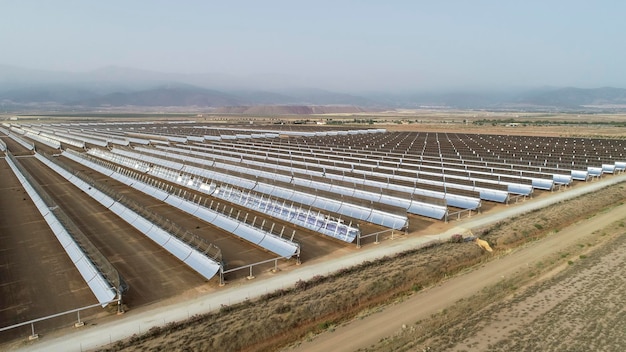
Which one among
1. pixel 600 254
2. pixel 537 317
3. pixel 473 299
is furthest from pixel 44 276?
pixel 600 254

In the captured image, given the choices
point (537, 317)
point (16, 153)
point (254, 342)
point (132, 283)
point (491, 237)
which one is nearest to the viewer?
point (254, 342)

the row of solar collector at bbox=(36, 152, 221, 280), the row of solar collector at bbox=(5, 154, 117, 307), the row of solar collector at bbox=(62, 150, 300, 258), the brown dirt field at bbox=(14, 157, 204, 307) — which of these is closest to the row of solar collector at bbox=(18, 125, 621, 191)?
the row of solar collector at bbox=(62, 150, 300, 258)

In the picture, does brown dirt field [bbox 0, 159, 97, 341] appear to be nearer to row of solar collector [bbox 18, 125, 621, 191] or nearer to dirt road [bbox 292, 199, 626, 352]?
dirt road [bbox 292, 199, 626, 352]

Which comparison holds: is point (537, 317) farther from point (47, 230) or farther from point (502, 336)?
point (47, 230)

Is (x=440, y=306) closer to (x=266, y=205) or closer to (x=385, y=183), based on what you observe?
(x=266, y=205)

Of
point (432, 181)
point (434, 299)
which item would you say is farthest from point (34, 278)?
point (432, 181)

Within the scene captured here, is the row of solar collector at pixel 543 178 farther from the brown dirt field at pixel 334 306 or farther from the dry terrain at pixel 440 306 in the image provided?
the brown dirt field at pixel 334 306
